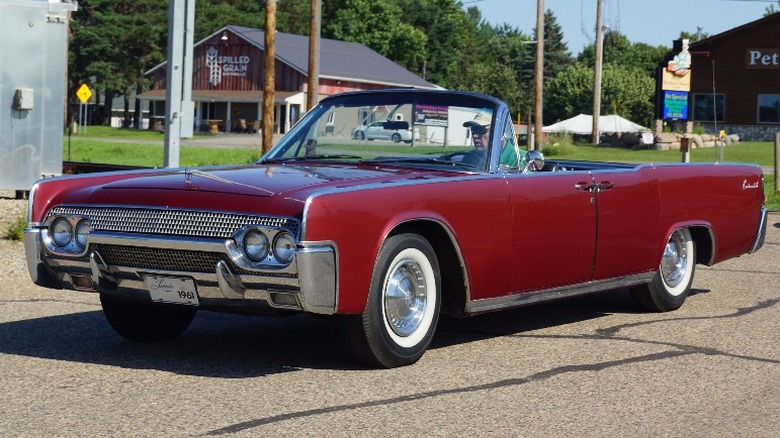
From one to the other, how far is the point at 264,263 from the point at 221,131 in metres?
73.3

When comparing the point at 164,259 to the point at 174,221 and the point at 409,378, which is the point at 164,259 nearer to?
the point at 174,221

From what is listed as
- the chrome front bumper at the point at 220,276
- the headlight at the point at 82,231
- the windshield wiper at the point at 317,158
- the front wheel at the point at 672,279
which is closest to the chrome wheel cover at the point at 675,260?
the front wheel at the point at 672,279

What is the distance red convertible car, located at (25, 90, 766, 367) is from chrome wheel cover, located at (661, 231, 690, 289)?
183 mm

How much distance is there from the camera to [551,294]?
7613 mm

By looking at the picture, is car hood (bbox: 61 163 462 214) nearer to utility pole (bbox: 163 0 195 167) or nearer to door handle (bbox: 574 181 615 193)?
door handle (bbox: 574 181 615 193)

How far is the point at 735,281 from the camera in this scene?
11.0m

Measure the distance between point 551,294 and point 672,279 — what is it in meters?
1.87

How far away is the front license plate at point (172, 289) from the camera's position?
6.22 metres

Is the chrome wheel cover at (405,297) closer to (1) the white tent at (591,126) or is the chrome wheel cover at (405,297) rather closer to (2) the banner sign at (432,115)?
(2) the banner sign at (432,115)

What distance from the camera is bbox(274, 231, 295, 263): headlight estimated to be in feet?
19.5

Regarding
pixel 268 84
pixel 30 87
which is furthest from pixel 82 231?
pixel 268 84

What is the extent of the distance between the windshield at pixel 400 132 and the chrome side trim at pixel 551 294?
2.71 feet

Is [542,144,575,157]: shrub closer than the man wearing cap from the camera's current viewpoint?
No

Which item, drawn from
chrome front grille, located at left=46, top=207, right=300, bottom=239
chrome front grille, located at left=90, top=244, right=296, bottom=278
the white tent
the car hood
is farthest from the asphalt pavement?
the white tent
